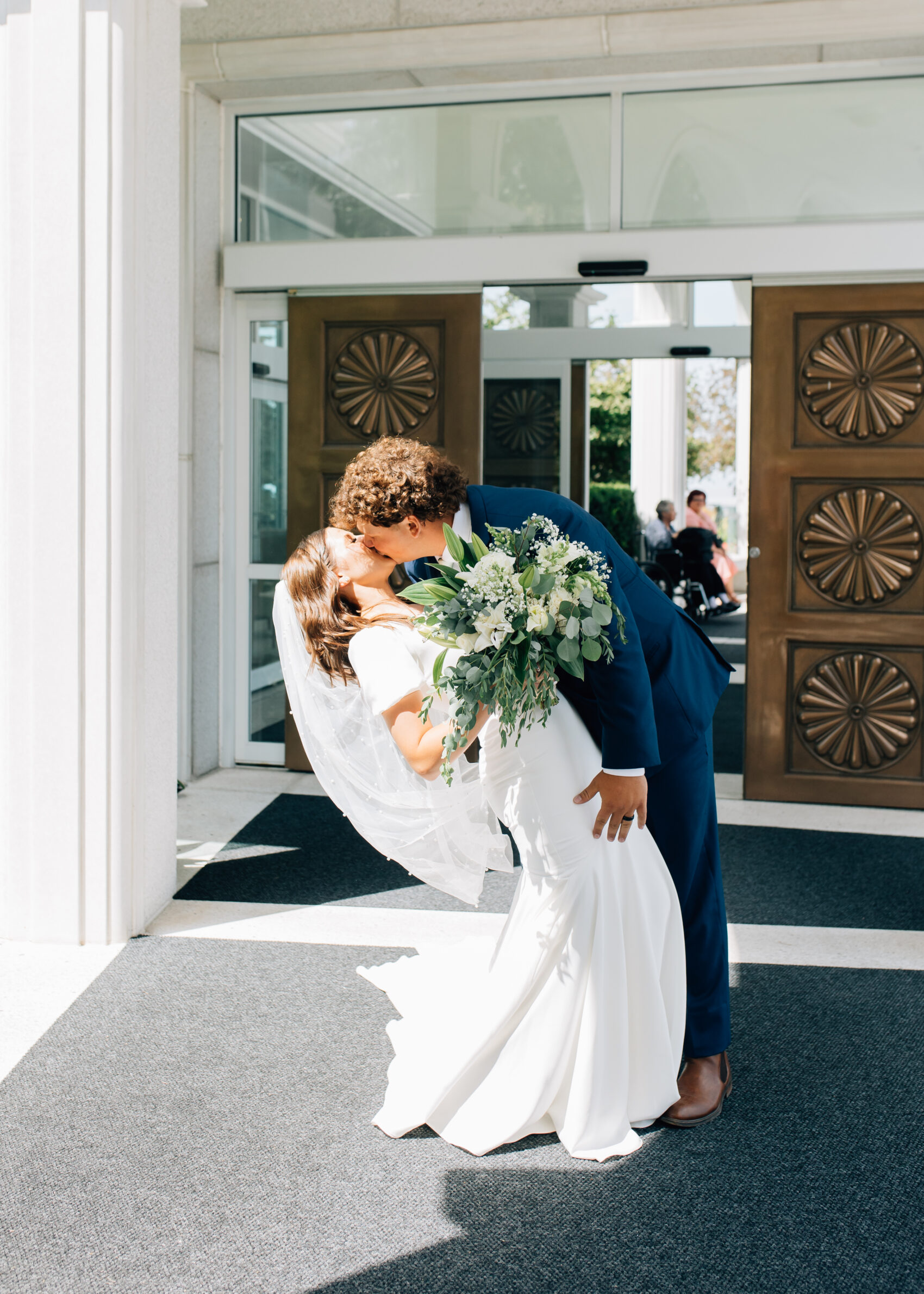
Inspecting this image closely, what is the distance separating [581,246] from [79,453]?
3.06 m

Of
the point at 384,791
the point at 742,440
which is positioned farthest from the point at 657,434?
the point at 384,791

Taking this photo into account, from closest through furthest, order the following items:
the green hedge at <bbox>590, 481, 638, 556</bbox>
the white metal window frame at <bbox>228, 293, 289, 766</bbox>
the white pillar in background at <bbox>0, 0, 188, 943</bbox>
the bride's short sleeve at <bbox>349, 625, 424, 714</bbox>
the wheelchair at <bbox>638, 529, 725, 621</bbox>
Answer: the bride's short sleeve at <bbox>349, 625, 424, 714</bbox>
the white pillar in background at <bbox>0, 0, 188, 943</bbox>
the white metal window frame at <bbox>228, 293, 289, 766</bbox>
the wheelchair at <bbox>638, 529, 725, 621</bbox>
the green hedge at <bbox>590, 481, 638, 556</bbox>

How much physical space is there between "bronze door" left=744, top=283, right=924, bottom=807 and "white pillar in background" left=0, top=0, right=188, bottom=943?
3142mm

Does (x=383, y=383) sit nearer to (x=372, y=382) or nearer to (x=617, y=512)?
(x=372, y=382)

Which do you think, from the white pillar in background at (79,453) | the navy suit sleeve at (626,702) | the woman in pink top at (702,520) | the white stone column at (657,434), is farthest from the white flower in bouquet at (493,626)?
the white stone column at (657,434)

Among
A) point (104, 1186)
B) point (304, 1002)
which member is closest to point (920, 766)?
point (304, 1002)

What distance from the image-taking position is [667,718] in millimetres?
2955

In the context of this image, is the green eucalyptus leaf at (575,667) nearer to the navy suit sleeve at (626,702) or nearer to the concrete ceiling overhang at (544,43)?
the navy suit sleeve at (626,702)

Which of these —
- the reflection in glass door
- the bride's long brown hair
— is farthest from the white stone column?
the bride's long brown hair

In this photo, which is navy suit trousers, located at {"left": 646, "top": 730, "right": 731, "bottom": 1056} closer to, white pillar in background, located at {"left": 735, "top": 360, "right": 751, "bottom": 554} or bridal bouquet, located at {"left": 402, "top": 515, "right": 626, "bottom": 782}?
bridal bouquet, located at {"left": 402, "top": 515, "right": 626, "bottom": 782}

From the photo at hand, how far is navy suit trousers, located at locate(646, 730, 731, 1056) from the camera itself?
9.83ft

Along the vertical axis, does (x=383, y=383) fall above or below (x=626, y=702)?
above

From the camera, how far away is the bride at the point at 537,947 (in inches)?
109

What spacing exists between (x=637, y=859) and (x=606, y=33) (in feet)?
14.4
